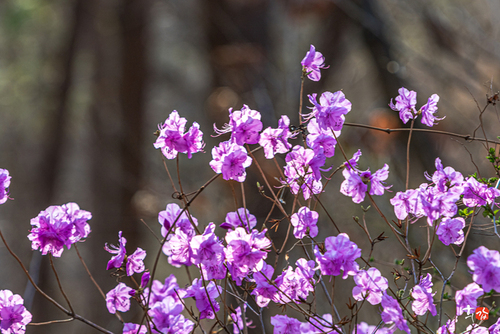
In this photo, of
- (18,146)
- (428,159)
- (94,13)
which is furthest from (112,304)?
(18,146)

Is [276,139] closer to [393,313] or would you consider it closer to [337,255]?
[337,255]

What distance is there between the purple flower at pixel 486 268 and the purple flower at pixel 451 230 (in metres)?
0.17

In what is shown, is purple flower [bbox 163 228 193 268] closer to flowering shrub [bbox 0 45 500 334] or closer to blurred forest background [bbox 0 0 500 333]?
flowering shrub [bbox 0 45 500 334]

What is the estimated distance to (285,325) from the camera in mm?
945

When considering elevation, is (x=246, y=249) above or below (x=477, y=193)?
above

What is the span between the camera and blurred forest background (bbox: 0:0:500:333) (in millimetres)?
2941

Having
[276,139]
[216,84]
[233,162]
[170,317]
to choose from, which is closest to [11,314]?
[170,317]

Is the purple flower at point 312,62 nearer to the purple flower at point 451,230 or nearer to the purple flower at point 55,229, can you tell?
the purple flower at point 451,230

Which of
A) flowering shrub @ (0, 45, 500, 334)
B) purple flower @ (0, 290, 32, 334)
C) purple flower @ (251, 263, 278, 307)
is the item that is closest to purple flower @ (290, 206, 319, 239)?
flowering shrub @ (0, 45, 500, 334)

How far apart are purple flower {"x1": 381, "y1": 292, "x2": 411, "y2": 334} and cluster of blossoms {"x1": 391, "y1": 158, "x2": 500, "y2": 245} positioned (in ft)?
0.56

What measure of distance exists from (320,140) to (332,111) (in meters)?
0.08

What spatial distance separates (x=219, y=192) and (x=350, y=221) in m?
1.44

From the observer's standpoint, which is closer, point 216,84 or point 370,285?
point 370,285

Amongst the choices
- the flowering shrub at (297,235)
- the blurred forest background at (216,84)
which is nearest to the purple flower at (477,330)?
the flowering shrub at (297,235)
